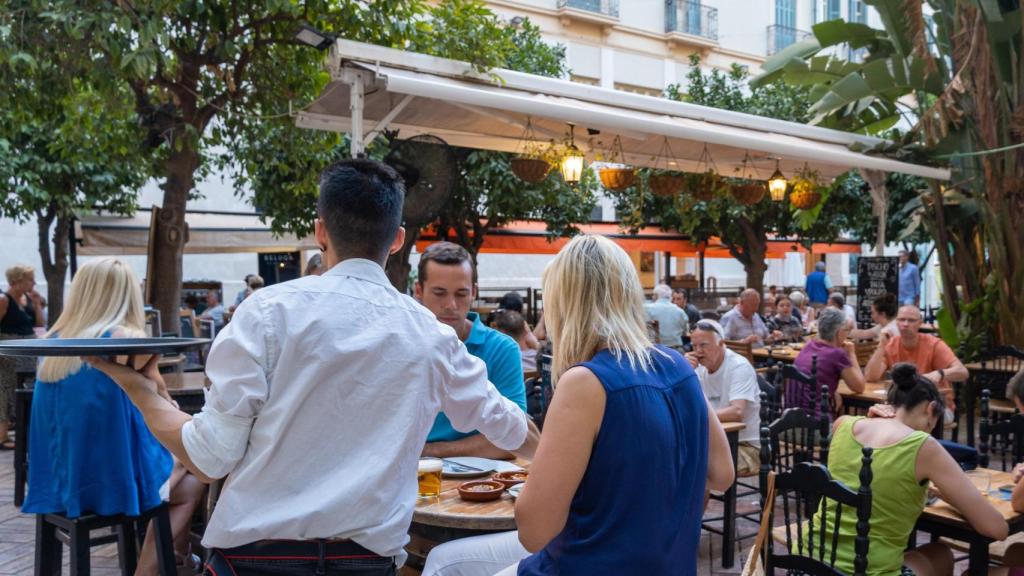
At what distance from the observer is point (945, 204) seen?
408 inches

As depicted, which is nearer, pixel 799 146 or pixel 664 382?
pixel 664 382

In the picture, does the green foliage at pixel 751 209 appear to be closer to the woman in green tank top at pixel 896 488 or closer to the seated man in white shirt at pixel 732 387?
Result: the seated man in white shirt at pixel 732 387

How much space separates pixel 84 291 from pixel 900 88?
977cm

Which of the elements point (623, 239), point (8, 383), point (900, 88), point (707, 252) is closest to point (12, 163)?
point (8, 383)

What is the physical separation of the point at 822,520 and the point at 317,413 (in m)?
2.15

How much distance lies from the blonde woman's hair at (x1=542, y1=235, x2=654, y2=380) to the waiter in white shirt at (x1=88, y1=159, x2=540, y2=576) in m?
0.41

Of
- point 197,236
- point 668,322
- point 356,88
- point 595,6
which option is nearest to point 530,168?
point 356,88

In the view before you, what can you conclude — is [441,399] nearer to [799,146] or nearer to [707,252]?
[799,146]

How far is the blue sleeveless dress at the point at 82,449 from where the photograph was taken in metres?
3.42

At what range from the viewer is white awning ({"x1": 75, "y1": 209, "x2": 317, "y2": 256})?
1241 centimetres

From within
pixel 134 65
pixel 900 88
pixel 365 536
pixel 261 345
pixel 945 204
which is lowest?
pixel 365 536

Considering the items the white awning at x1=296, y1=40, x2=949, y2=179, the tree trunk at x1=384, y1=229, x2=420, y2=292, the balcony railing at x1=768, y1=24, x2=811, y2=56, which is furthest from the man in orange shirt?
the balcony railing at x1=768, y1=24, x2=811, y2=56

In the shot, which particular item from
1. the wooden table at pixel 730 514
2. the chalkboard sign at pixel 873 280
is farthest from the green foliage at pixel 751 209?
the wooden table at pixel 730 514

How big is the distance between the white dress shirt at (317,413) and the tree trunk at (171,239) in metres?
6.25
